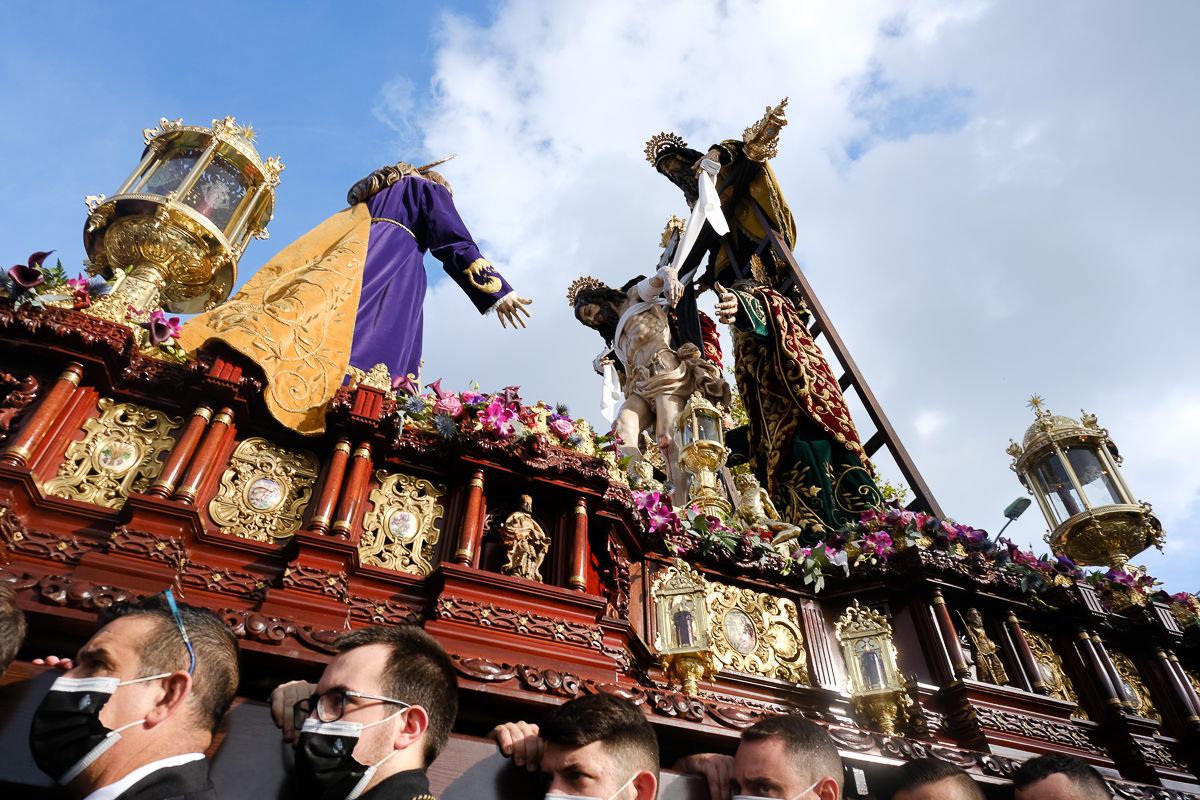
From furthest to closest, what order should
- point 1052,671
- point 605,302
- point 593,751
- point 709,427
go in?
point 605,302 → point 709,427 → point 1052,671 → point 593,751

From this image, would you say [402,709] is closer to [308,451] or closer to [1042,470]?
[308,451]

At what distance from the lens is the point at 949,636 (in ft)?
18.1

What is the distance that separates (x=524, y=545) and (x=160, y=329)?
270cm

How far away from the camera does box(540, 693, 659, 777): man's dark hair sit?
105 inches

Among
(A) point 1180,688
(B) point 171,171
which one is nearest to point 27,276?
(B) point 171,171

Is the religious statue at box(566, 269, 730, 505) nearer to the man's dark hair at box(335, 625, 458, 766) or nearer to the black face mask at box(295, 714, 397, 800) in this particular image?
the man's dark hair at box(335, 625, 458, 766)

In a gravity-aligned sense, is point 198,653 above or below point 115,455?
below

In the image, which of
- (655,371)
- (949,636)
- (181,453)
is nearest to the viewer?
(181,453)

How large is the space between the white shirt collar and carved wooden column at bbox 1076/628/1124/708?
6201 millimetres

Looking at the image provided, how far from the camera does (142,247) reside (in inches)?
276

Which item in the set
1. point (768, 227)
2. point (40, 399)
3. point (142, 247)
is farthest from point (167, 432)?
point (768, 227)

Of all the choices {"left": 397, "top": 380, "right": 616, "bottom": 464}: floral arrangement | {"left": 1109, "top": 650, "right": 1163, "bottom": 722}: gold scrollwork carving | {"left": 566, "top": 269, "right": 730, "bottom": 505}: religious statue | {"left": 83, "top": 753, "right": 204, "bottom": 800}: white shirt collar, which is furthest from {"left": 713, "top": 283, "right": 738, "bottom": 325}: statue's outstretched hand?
{"left": 83, "top": 753, "right": 204, "bottom": 800}: white shirt collar

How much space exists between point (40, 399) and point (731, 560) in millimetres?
4393

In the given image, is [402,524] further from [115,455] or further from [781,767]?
[781,767]
